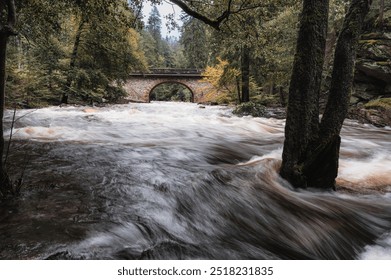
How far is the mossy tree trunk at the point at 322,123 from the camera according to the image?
155 inches

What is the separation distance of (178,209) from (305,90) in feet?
7.67

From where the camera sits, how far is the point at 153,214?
3045mm

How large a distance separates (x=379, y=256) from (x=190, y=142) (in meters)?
4.85

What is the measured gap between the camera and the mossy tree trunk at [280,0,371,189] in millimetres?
3939

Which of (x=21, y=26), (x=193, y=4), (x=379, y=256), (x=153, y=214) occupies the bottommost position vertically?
(x=379, y=256)

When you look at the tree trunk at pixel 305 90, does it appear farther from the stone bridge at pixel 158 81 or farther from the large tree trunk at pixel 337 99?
the stone bridge at pixel 158 81

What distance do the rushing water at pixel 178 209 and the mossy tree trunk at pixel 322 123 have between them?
10.3 inches

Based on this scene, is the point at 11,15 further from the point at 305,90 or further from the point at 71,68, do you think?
the point at 71,68

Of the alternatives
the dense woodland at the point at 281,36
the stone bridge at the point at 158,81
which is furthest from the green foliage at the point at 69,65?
the stone bridge at the point at 158,81

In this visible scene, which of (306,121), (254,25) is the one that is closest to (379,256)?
(306,121)

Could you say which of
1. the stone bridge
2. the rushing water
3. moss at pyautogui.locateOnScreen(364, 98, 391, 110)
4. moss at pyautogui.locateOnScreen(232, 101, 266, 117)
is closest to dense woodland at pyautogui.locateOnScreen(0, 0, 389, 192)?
the rushing water

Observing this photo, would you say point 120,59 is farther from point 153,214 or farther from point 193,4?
point 153,214

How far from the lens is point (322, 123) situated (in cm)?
412

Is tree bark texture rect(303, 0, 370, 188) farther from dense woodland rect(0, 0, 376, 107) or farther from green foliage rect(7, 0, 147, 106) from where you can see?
green foliage rect(7, 0, 147, 106)
